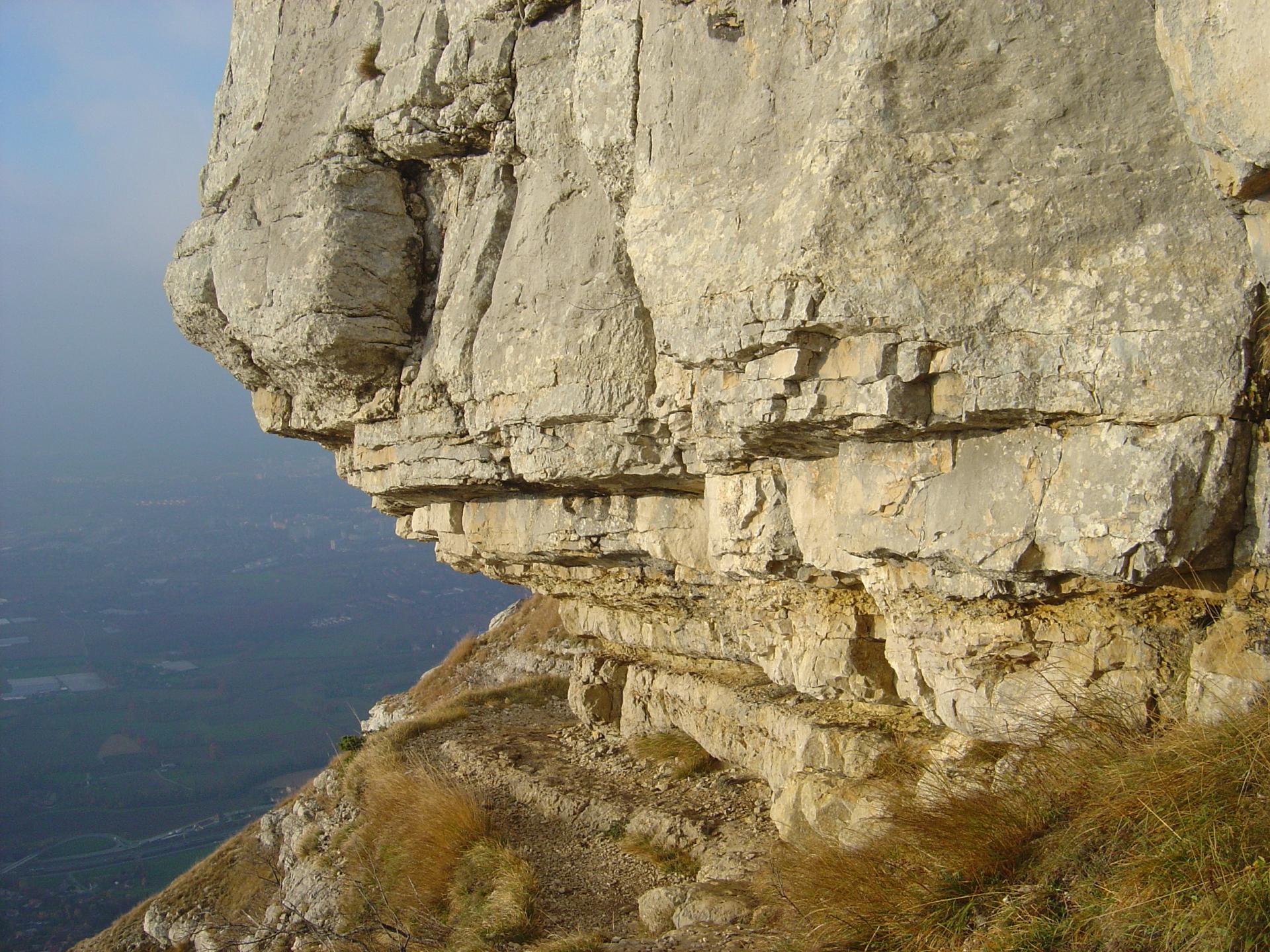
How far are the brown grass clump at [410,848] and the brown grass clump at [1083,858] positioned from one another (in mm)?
4024

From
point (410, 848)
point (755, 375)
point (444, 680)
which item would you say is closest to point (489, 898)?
point (410, 848)

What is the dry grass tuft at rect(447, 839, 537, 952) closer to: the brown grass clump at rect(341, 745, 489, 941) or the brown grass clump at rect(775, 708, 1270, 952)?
the brown grass clump at rect(341, 745, 489, 941)

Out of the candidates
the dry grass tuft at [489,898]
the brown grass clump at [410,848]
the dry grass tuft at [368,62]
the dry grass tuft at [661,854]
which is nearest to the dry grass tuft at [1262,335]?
the dry grass tuft at [661,854]

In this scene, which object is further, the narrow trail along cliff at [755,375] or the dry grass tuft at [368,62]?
the dry grass tuft at [368,62]

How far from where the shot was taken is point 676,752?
930 centimetres

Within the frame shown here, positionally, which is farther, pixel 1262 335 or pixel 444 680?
pixel 444 680

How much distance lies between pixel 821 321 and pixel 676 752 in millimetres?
5798

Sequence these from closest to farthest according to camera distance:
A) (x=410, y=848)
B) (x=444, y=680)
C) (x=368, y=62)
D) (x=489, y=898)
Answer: (x=489, y=898)
(x=368, y=62)
(x=410, y=848)
(x=444, y=680)

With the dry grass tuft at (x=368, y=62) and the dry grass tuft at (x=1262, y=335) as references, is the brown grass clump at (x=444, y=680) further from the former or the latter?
the dry grass tuft at (x=1262, y=335)

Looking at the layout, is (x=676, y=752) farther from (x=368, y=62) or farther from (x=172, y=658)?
(x=172, y=658)

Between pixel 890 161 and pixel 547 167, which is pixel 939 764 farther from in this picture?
pixel 547 167

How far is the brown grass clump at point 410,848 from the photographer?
8.02m

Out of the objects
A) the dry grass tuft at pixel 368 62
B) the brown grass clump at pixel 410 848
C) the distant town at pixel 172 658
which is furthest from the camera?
the distant town at pixel 172 658

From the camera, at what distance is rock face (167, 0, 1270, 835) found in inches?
159
